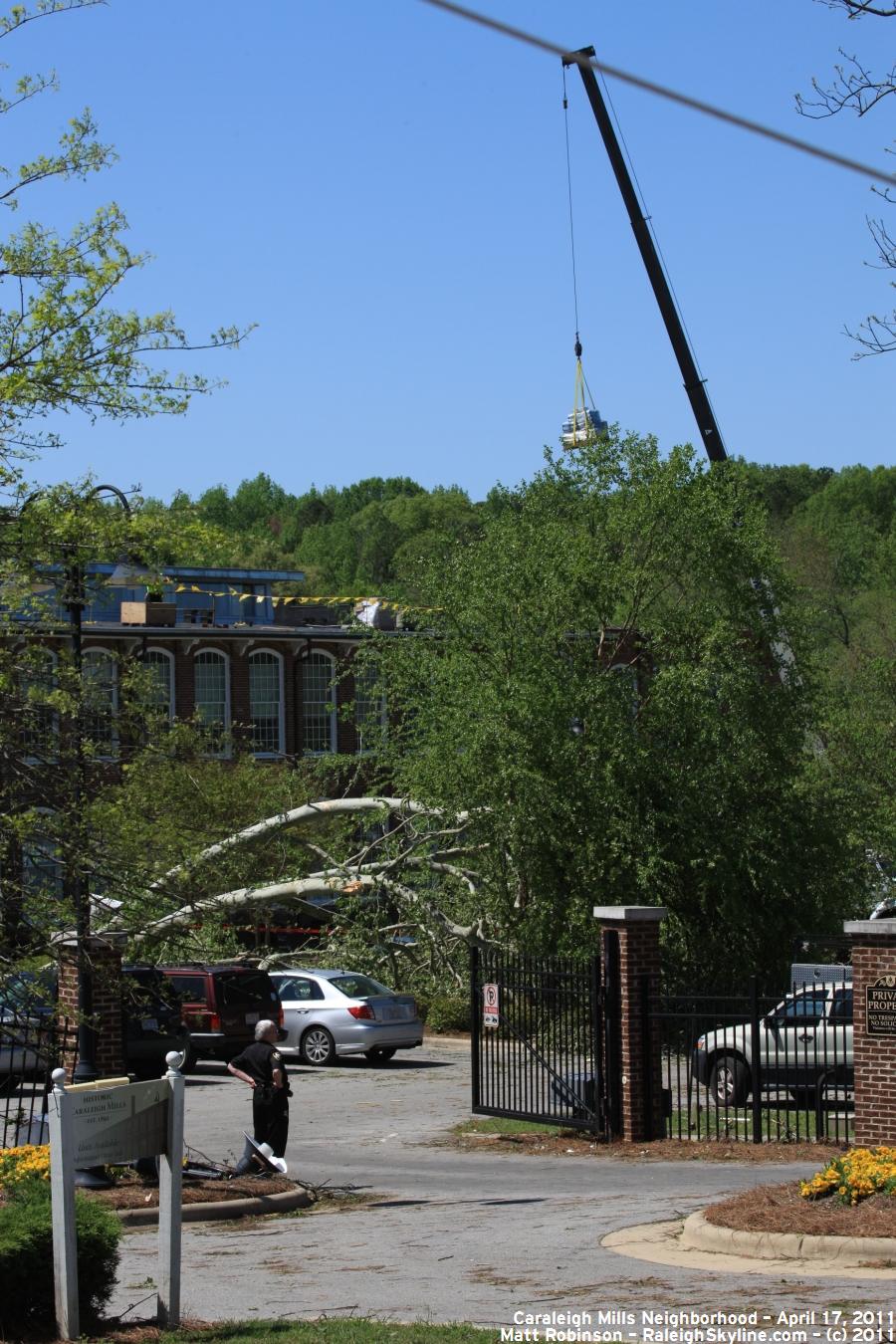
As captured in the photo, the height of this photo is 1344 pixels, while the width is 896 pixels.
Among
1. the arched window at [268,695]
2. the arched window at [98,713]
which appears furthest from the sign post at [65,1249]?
the arched window at [268,695]

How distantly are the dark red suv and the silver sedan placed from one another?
534 mm

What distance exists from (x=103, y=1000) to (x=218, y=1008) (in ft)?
25.3

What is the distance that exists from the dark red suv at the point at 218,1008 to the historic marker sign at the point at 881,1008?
13078 mm

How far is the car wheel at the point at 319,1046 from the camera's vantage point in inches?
1032

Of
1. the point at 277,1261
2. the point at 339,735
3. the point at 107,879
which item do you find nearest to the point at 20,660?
the point at 107,879

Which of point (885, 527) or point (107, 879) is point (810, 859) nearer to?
point (107, 879)

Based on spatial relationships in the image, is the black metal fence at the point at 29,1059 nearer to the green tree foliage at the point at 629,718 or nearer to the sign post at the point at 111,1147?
the sign post at the point at 111,1147

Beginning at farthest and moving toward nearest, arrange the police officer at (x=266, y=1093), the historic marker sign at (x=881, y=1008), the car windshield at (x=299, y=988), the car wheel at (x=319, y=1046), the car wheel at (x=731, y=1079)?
1. the car windshield at (x=299, y=988)
2. the car wheel at (x=319, y=1046)
3. the car wheel at (x=731, y=1079)
4. the police officer at (x=266, y=1093)
5. the historic marker sign at (x=881, y=1008)

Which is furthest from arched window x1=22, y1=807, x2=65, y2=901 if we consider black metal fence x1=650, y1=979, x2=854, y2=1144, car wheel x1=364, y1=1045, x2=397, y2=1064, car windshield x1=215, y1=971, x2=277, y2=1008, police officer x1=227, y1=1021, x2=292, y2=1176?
car wheel x1=364, y1=1045, x2=397, y2=1064

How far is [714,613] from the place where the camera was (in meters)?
30.0

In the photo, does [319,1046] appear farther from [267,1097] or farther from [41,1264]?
[41,1264]

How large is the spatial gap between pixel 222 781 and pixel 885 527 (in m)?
84.3

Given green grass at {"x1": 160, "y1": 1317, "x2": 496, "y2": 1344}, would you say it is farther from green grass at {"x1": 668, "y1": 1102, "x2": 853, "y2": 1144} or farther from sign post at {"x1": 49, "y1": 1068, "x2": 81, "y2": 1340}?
green grass at {"x1": 668, "y1": 1102, "x2": 853, "y2": 1144}

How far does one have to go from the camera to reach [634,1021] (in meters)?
16.5
